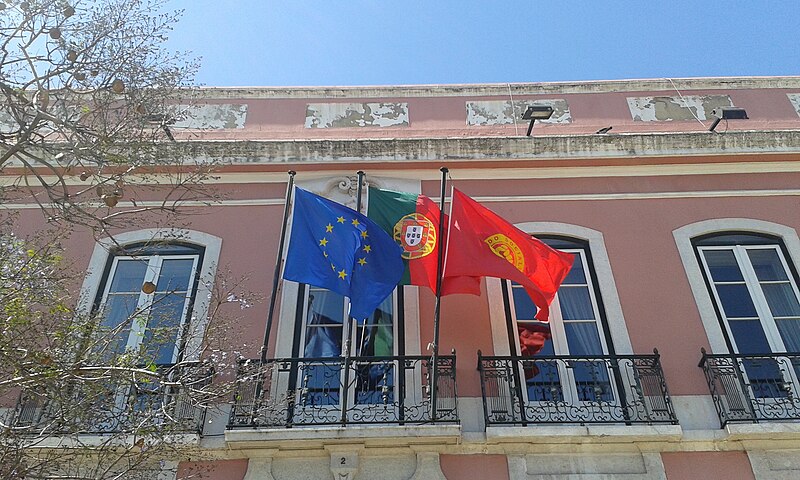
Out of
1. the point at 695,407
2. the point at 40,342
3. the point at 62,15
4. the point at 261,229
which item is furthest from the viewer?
the point at 261,229

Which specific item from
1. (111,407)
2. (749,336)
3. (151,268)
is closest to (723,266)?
(749,336)

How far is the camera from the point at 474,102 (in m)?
10.5

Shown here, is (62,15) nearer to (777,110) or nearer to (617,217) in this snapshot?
(617,217)

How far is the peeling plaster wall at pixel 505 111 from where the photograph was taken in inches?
405

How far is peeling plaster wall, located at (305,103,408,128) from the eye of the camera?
1031 centimetres

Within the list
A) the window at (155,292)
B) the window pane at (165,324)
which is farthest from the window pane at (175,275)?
the window pane at (165,324)

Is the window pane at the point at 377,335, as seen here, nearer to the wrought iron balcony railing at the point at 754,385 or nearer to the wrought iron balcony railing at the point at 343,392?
the wrought iron balcony railing at the point at 343,392

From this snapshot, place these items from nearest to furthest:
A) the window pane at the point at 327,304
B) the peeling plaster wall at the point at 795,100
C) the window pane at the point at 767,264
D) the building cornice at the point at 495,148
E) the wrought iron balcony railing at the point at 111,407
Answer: the wrought iron balcony railing at the point at 111,407, the window pane at the point at 327,304, the window pane at the point at 767,264, the building cornice at the point at 495,148, the peeling plaster wall at the point at 795,100

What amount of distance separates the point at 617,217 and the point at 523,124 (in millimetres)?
2035

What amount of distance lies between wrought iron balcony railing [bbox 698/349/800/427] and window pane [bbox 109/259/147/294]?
6.34 metres

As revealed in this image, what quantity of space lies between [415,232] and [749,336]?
3.87 meters

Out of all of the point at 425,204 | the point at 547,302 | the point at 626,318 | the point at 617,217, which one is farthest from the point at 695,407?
the point at 425,204

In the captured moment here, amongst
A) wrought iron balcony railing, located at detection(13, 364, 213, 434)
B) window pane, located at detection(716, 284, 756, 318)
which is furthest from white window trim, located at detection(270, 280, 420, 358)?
window pane, located at detection(716, 284, 756, 318)

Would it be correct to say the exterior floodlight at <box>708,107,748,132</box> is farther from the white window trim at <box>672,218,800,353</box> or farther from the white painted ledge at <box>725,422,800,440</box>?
the white painted ledge at <box>725,422,800,440</box>
